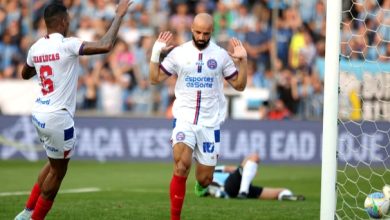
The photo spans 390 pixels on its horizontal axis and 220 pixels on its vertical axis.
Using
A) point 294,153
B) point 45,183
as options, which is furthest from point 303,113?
point 45,183

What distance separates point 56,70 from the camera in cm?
999

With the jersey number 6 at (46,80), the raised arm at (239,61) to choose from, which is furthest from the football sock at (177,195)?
the jersey number 6 at (46,80)

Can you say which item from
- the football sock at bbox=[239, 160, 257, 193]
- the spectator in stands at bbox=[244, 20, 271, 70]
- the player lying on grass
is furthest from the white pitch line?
the spectator in stands at bbox=[244, 20, 271, 70]

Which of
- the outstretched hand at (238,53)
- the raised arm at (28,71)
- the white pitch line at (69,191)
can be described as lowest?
the white pitch line at (69,191)

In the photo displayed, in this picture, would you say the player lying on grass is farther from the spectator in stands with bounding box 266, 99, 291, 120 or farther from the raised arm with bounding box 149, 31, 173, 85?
the spectator in stands with bounding box 266, 99, 291, 120

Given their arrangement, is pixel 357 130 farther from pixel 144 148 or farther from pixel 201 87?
pixel 201 87

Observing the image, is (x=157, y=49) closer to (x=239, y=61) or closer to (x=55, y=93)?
(x=239, y=61)

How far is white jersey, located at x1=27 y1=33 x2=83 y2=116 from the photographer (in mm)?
9953

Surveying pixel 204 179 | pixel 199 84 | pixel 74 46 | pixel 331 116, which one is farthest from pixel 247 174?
pixel 74 46

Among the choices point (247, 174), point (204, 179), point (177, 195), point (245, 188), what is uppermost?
point (204, 179)

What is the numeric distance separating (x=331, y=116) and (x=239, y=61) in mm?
1489

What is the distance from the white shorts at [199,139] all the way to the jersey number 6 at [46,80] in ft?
5.18

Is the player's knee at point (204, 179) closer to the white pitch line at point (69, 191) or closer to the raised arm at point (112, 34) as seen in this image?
the raised arm at point (112, 34)

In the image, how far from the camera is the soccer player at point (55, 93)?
9945 millimetres
